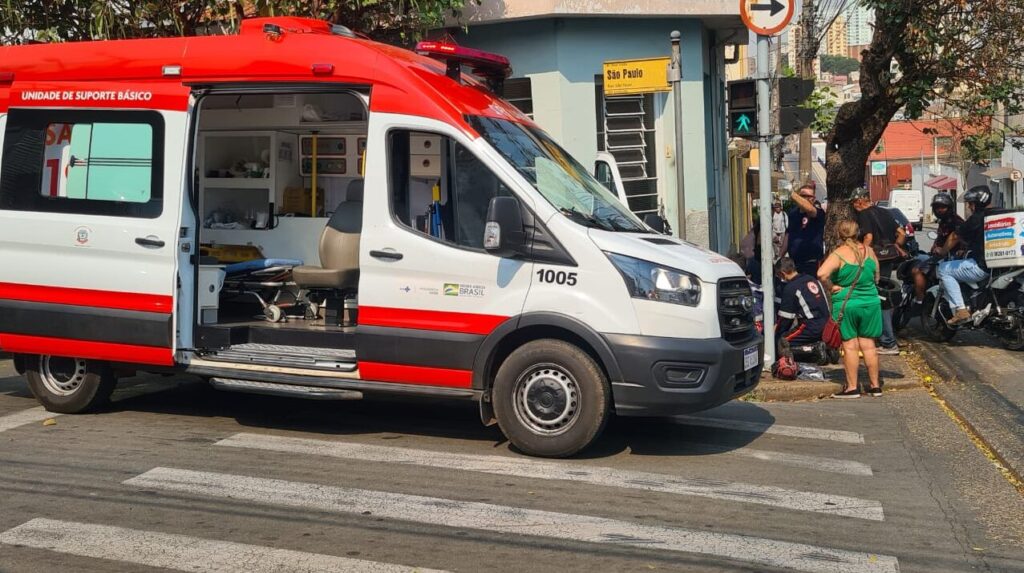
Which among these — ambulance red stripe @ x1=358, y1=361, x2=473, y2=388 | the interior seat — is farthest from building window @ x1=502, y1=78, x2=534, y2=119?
ambulance red stripe @ x1=358, y1=361, x2=473, y2=388

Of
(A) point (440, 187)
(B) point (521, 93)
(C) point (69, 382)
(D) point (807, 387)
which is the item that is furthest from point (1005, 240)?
(C) point (69, 382)

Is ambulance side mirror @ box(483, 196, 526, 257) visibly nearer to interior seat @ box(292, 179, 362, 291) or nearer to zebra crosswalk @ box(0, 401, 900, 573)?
zebra crosswalk @ box(0, 401, 900, 573)

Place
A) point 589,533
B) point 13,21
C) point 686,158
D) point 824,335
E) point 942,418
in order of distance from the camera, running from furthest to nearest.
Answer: point 686,158
point 13,21
point 824,335
point 942,418
point 589,533

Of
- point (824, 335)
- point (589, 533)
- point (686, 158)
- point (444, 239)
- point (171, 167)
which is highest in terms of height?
point (686, 158)

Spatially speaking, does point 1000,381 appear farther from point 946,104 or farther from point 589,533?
point 589,533

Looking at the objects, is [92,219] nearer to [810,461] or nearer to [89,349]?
[89,349]

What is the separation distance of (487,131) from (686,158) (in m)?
8.80

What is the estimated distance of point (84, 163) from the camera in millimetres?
8531

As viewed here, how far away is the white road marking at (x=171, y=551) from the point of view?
5270 millimetres

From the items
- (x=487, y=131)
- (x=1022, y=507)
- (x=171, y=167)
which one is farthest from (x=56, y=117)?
(x=1022, y=507)

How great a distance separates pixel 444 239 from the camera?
→ 766cm

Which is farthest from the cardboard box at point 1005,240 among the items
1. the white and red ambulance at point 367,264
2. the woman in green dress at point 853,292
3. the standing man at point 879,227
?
the white and red ambulance at point 367,264

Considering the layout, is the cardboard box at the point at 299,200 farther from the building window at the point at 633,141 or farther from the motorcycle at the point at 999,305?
the motorcycle at the point at 999,305

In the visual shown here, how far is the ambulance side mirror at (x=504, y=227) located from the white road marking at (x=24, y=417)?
12.8 ft
